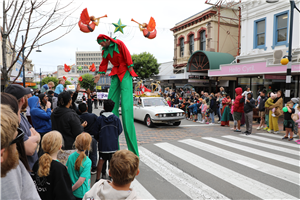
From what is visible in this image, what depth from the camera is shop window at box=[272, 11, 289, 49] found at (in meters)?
13.6

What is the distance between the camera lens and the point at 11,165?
1104mm

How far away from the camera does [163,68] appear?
31.0m

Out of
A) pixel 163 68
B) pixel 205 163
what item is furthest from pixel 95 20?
pixel 163 68

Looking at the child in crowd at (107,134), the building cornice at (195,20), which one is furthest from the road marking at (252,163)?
the building cornice at (195,20)

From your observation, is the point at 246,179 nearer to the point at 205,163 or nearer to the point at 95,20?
the point at 205,163

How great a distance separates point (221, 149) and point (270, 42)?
1101 centimetres

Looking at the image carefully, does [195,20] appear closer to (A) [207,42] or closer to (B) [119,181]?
(A) [207,42]

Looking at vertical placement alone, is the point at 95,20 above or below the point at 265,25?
below

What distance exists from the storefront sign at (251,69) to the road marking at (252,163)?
25.3 ft

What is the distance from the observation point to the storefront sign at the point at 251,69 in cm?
1205

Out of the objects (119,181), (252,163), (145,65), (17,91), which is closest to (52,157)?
(17,91)

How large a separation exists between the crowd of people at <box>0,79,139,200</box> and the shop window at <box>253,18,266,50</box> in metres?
14.7

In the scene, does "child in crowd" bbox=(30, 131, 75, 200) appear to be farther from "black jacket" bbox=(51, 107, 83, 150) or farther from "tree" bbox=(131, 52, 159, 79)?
"tree" bbox=(131, 52, 159, 79)

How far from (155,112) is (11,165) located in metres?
9.58
